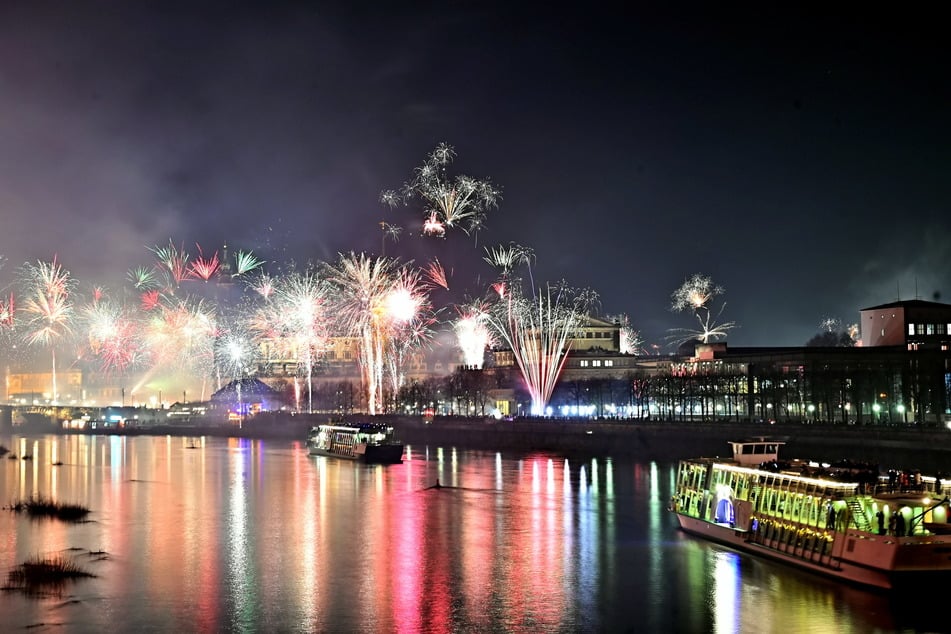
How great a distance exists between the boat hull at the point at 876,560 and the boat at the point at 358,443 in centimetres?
5036

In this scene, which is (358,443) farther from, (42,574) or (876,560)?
(876,560)

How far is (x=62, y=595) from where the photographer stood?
33531mm

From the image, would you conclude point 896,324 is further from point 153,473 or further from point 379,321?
point 153,473

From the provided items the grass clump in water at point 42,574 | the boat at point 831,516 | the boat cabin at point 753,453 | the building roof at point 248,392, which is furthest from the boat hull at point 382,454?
the building roof at point 248,392

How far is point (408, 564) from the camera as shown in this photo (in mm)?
38938

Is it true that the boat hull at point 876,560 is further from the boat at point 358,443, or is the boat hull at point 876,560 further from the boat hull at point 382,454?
the boat at point 358,443

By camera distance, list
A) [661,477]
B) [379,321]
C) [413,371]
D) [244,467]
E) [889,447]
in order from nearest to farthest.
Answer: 1. [889,447]
2. [661,477]
3. [244,467]
4. [379,321]
5. [413,371]

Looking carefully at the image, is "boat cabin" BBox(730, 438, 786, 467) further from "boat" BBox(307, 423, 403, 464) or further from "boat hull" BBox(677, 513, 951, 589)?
"boat" BBox(307, 423, 403, 464)

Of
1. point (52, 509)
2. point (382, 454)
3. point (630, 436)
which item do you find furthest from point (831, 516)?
point (382, 454)

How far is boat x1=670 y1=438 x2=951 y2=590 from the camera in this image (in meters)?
31.8

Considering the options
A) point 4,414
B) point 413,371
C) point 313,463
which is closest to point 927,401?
point 313,463

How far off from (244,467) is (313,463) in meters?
5.61

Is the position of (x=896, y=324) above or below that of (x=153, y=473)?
above

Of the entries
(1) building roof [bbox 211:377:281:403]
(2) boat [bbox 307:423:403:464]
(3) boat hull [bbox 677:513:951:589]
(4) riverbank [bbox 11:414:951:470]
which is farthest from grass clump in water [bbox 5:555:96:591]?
(1) building roof [bbox 211:377:281:403]
